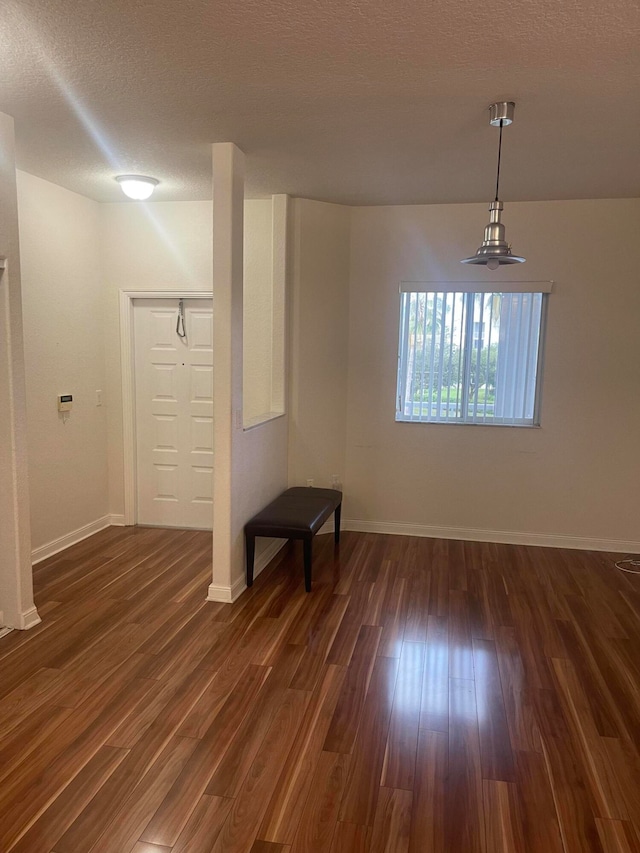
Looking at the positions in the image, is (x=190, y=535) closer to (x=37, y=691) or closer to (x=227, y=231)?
(x=37, y=691)

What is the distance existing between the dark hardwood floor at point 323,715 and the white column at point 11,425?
0.69 ft

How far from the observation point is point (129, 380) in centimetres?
494

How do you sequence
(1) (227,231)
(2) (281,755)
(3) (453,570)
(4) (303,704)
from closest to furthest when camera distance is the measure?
(2) (281,755) < (4) (303,704) < (1) (227,231) < (3) (453,570)

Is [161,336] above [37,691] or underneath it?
above

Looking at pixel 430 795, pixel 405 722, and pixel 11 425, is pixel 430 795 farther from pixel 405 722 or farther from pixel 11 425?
pixel 11 425

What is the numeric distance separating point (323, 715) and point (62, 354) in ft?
10.7

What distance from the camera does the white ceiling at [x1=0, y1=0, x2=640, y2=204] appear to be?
2.01 metres

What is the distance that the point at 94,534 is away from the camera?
4.84 meters

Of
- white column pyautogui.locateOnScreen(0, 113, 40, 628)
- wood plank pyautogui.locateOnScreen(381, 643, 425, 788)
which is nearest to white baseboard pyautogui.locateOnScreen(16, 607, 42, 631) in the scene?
white column pyautogui.locateOnScreen(0, 113, 40, 628)

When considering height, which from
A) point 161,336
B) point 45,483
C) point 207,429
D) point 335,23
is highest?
point 335,23

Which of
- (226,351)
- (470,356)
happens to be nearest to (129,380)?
(226,351)

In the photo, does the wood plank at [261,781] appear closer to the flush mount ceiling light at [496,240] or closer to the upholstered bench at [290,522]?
the upholstered bench at [290,522]

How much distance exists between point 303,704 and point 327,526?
8.25 ft

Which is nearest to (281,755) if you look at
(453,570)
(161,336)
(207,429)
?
(453,570)
